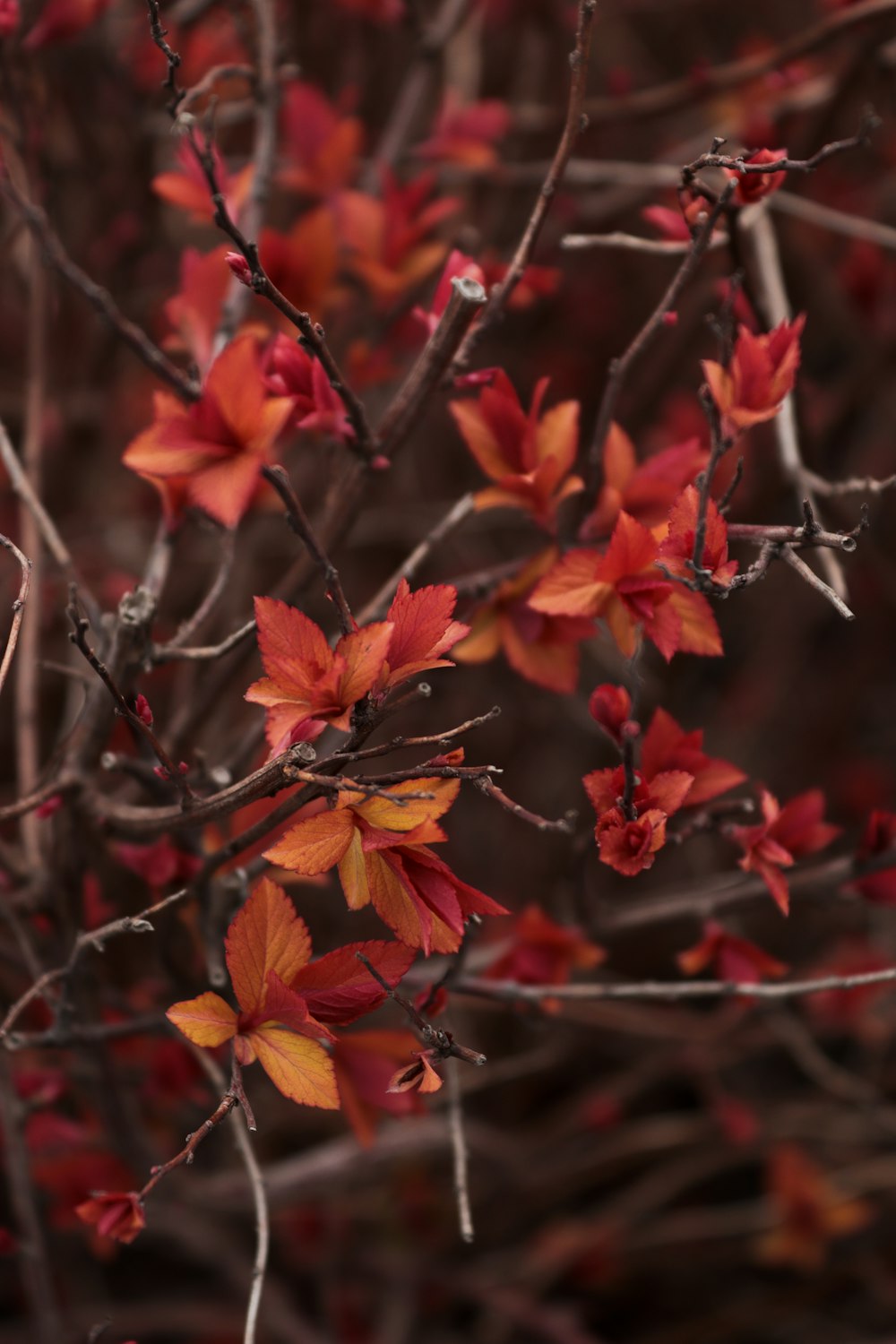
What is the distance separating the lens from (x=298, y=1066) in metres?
0.59

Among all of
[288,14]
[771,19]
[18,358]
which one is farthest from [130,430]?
[771,19]

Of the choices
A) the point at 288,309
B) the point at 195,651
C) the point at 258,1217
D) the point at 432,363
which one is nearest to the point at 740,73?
the point at 432,363

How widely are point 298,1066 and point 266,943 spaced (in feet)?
0.21

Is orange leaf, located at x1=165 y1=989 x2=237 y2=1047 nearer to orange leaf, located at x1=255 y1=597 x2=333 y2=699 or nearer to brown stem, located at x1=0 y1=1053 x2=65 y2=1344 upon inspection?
orange leaf, located at x1=255 y1=597 x2=333 y2=699

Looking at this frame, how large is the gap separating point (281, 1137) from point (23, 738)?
2.54ft

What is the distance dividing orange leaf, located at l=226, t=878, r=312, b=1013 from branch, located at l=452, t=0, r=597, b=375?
1.18ft

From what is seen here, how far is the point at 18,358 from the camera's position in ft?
5.28

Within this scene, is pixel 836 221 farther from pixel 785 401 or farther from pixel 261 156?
pixel 261 156

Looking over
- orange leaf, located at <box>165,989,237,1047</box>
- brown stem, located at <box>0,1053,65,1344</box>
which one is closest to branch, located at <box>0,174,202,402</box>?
orange leaf, located at <box>165,989,237,1047</box>

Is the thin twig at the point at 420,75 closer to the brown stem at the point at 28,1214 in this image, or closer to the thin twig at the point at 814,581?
the thin twig at the point at 814,581

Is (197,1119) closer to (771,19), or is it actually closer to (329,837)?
(329,837)

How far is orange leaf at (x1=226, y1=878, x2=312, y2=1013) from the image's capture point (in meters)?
0.59

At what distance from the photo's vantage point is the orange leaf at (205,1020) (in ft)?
1.92

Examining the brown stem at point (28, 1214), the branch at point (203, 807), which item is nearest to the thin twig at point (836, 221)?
the branch at point (203, 807)
